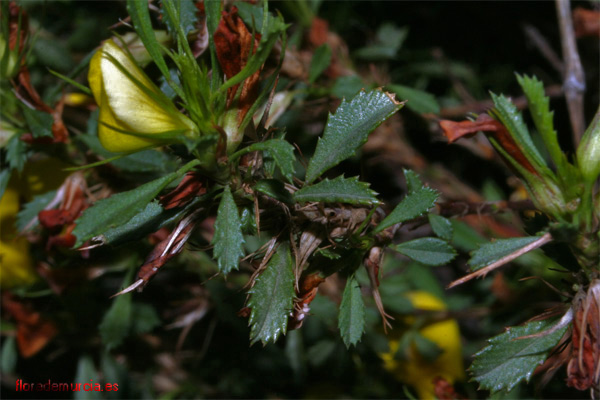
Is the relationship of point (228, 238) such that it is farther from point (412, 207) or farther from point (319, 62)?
point (319, 62)

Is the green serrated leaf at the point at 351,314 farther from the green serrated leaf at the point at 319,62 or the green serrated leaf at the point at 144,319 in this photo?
the green serrated leaf at the point at 144,319

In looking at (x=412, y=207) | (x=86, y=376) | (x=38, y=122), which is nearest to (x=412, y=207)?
(x=412, y=207)

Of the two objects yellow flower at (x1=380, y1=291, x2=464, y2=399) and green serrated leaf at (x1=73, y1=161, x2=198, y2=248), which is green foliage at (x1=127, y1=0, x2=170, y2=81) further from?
yellow flower at (x1=380, y1=291, x2=464, y2=399)

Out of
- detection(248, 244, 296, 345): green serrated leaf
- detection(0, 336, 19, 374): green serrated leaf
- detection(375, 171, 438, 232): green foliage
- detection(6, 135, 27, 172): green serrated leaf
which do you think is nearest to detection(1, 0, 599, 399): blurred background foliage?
detection(0, 336, 19, 374): green serrated leaf

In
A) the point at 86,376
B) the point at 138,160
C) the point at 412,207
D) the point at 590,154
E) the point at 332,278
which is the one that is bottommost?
the point at 86,376

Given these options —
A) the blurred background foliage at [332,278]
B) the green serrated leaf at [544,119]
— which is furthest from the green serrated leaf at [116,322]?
the green serrated leaf at [544,119]

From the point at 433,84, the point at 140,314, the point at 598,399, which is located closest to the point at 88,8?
the point at 140,314
